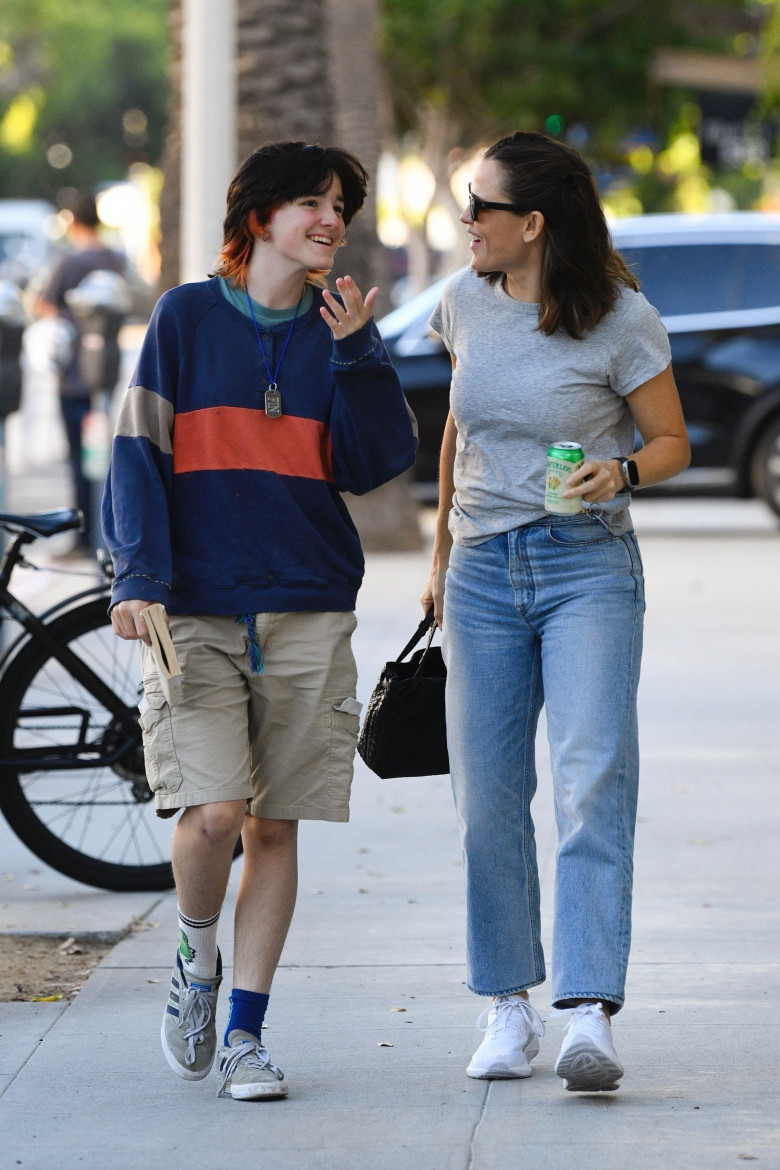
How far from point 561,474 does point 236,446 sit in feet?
2.08

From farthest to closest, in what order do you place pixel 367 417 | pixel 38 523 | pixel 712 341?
pixel 712 341 < pixel 38 523 < pixel 367 417

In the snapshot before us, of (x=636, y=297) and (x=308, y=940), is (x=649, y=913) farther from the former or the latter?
(x=636, y=297)

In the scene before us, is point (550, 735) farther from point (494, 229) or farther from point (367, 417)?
point (494, 229)

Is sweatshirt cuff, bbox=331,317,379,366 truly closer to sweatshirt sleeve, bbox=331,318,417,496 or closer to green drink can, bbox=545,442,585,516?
sweatshirt sleeve, bbox=331,318,417,496

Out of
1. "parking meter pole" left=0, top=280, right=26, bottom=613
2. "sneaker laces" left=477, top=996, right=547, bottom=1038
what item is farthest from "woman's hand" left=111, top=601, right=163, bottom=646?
"parking meter pole" left=0, top=280, right=26, bottom=613

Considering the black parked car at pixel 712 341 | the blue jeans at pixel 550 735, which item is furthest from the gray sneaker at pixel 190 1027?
the black parked car at pixel 712 341

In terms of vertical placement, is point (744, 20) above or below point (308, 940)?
above

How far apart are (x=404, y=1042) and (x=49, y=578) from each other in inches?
121

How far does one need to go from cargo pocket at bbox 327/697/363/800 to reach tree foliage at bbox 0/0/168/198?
6121cm

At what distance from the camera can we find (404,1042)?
14.0 ft

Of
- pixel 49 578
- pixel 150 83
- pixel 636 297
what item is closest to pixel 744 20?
pixel 49 578

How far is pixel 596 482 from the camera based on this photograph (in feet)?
12.3

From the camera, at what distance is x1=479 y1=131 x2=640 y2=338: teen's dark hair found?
3896 mm

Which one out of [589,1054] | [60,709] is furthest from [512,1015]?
[60,709]
